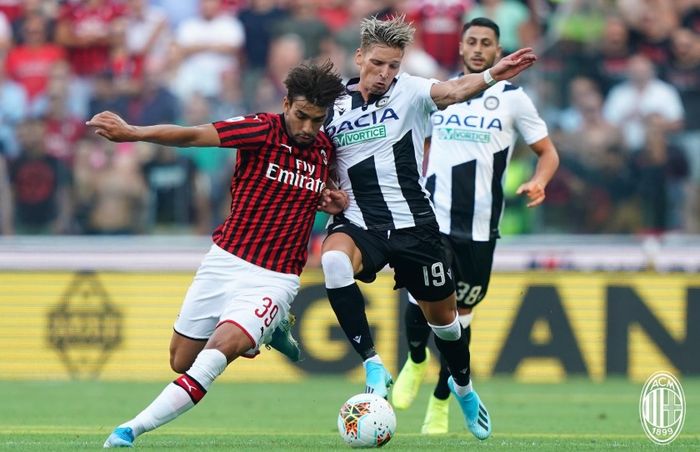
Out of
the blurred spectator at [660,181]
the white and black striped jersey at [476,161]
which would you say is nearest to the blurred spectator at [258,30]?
the blurred spectator at [660,181]

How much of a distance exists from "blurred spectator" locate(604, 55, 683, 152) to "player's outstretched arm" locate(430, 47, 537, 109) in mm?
A: 7878

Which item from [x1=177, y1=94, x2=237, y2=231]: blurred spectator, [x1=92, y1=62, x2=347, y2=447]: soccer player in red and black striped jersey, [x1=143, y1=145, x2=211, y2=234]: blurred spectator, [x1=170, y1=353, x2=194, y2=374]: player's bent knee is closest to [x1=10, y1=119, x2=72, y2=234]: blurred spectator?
[x1=143, y1=145, x2=211, y2=234]: blurred spectator

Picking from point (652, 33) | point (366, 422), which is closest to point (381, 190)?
point (366, 422)

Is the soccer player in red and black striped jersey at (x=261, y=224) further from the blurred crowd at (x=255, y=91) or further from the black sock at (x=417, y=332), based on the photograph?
the blurred crowd at (x=255, y=91)

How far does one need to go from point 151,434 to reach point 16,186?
7.61m

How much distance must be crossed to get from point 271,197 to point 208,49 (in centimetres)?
936

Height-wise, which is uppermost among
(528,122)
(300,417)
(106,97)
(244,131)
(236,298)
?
(244,131)

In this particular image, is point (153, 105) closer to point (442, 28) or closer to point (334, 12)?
point (334, 12)

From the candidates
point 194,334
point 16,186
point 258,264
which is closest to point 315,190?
point 258,264

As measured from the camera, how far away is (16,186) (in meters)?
16.1

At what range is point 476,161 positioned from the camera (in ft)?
32.8

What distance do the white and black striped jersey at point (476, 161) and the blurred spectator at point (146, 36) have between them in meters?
8.13

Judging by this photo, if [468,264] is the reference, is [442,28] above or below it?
above

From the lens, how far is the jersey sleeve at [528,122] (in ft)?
32.4
